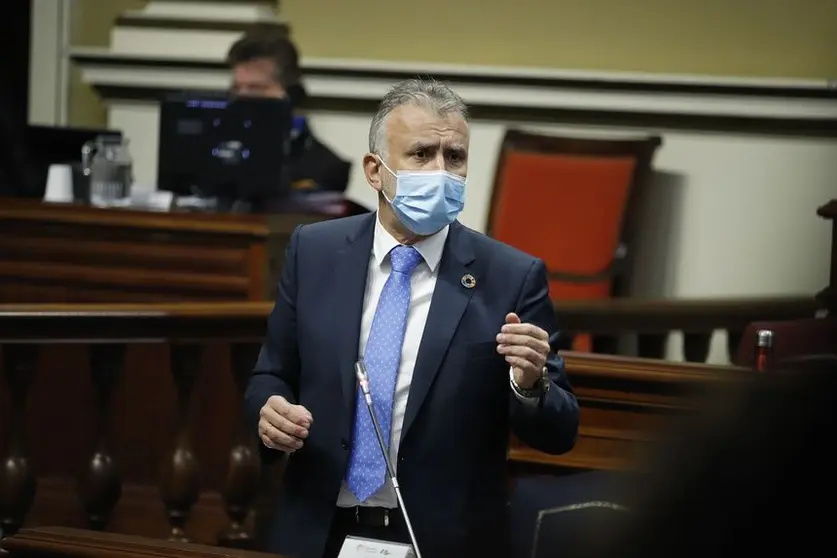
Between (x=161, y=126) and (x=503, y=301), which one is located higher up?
(x=161, y=126)

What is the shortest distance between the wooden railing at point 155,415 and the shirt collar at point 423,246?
66cm

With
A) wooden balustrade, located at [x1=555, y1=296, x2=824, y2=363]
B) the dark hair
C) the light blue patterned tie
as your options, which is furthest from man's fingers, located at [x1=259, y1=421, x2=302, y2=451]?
the dark hair

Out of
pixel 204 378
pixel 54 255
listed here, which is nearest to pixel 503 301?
pixel 204 378

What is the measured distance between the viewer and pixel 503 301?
6.91 ft

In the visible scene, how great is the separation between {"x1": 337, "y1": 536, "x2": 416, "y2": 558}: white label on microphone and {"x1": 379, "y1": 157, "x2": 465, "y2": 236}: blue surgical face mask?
0.51 m

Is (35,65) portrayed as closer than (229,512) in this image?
No

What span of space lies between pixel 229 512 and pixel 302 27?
11.8 feet

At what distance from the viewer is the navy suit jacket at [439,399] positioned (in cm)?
206

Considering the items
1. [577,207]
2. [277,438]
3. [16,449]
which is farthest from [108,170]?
[277,438]

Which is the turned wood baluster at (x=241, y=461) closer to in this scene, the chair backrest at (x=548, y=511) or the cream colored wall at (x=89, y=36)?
the chair backrest at (x=548, y=511)

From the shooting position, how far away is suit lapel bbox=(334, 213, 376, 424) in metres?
2.07

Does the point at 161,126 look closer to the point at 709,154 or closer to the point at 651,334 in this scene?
the point at 651,334

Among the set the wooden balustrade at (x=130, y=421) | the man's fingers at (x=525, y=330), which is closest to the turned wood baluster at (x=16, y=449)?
the wooden balustrade at (x=130, y=421)

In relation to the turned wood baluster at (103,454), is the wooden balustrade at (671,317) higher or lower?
higher
